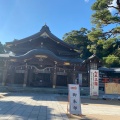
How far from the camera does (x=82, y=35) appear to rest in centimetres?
4844

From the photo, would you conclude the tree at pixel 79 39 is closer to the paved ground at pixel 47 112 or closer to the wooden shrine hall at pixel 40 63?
the wooden shrine hall at pixel 40 63

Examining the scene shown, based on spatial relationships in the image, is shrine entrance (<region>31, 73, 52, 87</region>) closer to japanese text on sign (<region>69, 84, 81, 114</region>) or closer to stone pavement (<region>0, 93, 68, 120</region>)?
stone pavement (<region>0, 93, 68, 120</region>)

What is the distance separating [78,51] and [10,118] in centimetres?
1868

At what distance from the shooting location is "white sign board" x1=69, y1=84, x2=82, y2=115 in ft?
28.7

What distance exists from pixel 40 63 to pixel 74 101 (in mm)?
12888

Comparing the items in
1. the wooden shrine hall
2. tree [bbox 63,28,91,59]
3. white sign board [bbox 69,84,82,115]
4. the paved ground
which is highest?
tree [bbox 63,28,91,59]

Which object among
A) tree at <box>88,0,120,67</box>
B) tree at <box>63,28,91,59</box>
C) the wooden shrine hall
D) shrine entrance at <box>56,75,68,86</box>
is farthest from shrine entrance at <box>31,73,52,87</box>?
tree at <box>63,28,91,59</box>

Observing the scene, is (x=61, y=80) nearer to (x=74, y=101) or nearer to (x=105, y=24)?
(x=105, y=24)

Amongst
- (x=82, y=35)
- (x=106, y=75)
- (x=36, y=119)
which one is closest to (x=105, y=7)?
(x=36, y=119)

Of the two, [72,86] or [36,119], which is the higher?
[72,86]

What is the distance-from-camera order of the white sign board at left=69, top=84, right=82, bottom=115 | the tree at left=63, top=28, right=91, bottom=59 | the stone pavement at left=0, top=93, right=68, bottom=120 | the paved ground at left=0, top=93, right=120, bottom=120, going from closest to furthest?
the stone pavement at left=0, top=93, right=68, bottom=120
the paved ground at left=0, top=93, right=120, bottom=120
the white sign board at left=69, top=84, right=82, bottom=115
the tree at left=63, top=28, right=91, bottom=59

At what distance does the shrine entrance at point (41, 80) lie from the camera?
23281 millimetres

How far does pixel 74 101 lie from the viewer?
351 inches

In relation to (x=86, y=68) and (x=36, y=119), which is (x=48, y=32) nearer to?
(x=86, y=68)
